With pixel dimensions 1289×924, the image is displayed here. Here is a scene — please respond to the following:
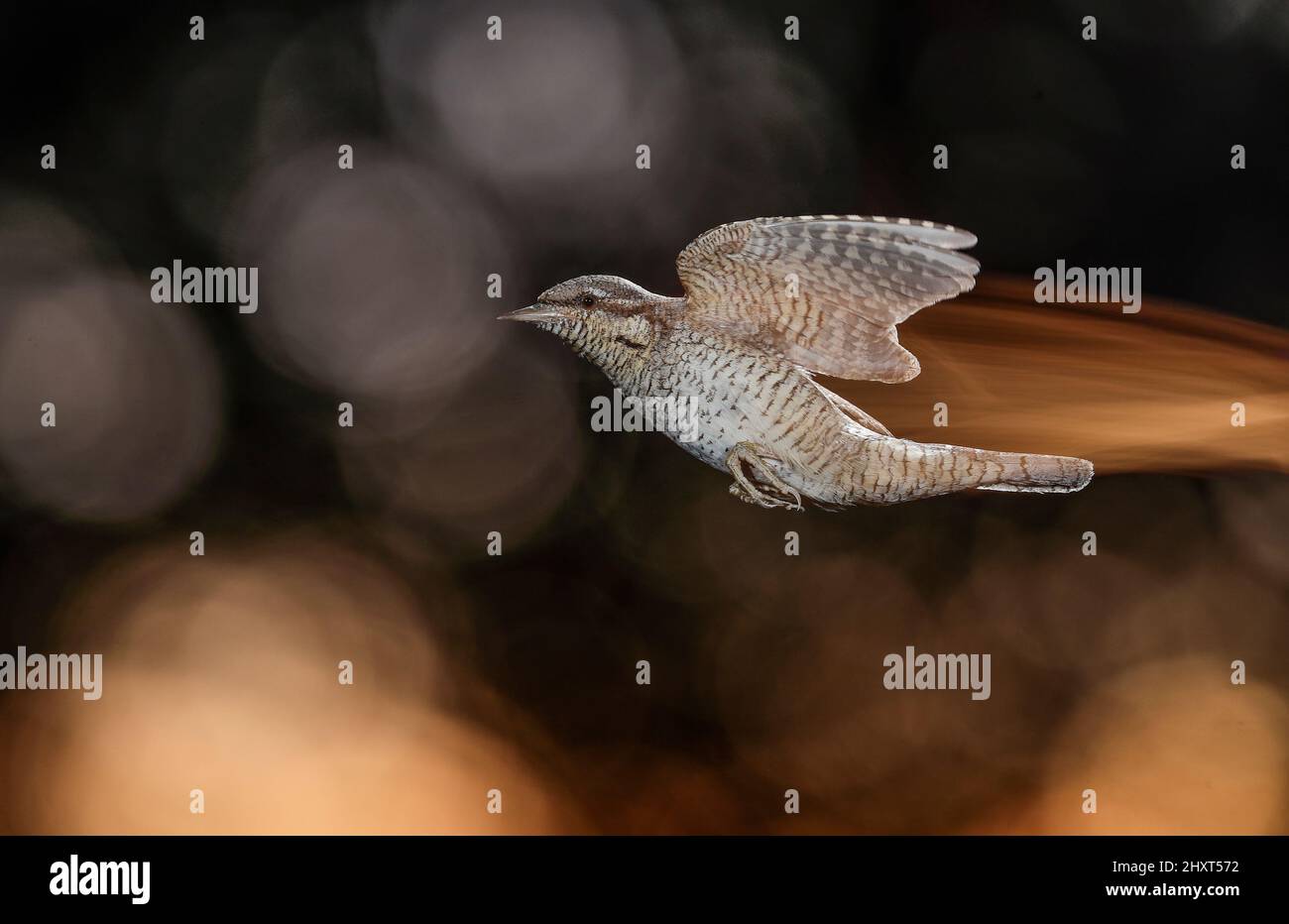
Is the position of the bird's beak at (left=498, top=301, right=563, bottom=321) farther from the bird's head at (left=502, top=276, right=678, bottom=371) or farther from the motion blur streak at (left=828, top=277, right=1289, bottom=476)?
the motion blur streak at (left=828, top=277, right=1289, bottom=476)

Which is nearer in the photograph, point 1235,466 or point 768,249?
point 768,249

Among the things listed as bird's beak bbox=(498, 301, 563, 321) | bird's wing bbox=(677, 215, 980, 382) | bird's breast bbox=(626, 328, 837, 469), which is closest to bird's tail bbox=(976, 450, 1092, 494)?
bird's wing bbox=(677, 215, 980, 382)

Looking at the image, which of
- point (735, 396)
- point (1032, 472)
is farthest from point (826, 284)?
point (1032, 472)

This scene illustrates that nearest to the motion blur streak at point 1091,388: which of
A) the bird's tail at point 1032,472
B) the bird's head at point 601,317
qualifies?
the bird's tail at point 1032,472

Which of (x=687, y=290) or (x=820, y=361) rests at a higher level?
(x=687, y=290)
